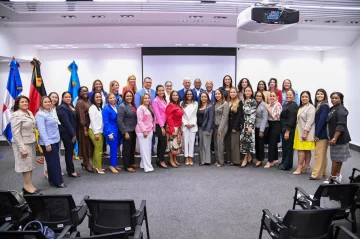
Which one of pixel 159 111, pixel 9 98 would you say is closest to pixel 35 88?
pixel 9 98

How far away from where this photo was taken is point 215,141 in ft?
20.7

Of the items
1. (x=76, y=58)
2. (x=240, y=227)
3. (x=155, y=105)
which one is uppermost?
(x=76, y=58)

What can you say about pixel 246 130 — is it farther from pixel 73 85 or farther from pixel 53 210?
pixel 73 85

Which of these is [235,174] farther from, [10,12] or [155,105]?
[10,12]

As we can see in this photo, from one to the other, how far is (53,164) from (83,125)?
3.29 feet

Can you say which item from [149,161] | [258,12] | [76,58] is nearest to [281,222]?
[258,12]

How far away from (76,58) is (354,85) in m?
7.64

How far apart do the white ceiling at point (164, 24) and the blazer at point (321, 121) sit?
1.95 meters

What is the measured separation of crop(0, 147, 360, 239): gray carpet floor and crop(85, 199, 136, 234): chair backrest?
2.64 ft

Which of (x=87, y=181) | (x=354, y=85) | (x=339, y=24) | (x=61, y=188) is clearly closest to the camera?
(x=61, y=188)

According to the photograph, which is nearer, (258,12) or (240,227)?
(240,227)

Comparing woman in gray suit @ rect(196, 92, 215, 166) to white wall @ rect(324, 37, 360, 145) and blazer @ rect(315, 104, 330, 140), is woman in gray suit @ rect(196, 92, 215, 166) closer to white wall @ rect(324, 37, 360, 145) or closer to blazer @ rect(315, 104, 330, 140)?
blazer @ rect(315, 104, 330, 140)

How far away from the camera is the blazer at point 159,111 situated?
5914mm

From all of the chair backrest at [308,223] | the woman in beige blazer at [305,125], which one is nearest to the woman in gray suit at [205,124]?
the woman in beige blazer at [305,125]
